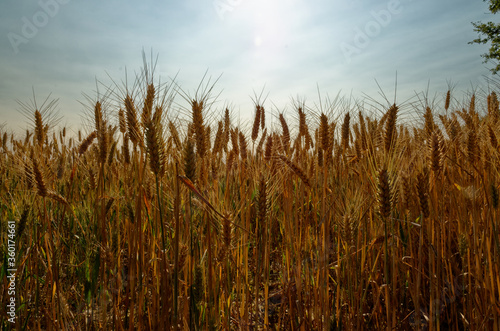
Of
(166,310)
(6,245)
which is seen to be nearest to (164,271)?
(166,310)

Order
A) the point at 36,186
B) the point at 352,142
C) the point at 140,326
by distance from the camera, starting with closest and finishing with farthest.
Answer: the point at 140,326 → the point at 36,186 → the point at 352,142

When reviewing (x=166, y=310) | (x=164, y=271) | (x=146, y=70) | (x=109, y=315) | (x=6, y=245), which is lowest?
(x=109, y=315)

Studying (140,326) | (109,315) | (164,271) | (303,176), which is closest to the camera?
(164,271)

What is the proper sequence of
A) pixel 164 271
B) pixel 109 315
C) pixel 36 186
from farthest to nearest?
pixel 109 315
pixel 36 186
pixel 164 271

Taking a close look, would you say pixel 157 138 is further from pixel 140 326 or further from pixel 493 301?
pixel 493 301

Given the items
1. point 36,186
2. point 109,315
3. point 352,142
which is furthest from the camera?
point 352,142

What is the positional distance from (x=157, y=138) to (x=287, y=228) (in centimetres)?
102

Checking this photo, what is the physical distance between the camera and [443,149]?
1.85 meters

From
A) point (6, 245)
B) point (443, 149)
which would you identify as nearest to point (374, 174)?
point (443, 149)

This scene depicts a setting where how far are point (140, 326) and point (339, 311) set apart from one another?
1011 mm

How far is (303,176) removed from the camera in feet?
5.97

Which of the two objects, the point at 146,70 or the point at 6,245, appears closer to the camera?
the point at 146,70

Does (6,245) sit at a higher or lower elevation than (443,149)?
lower

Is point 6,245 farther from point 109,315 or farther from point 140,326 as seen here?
point 140,326
